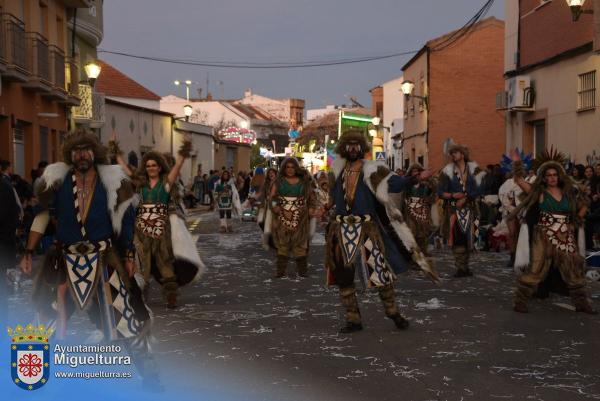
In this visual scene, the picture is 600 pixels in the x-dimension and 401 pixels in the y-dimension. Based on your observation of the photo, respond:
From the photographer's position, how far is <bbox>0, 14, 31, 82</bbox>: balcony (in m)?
20.6

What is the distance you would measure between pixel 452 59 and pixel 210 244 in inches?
836

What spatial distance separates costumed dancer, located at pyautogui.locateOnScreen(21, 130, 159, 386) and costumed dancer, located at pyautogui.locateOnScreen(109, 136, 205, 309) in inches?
140

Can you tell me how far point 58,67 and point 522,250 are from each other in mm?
19559

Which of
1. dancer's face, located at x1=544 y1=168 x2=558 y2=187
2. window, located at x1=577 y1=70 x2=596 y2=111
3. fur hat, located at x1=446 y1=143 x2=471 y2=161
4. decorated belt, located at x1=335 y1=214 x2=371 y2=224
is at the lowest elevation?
decorated belt, located at x1=335 y1=214 x2=371 y2=224

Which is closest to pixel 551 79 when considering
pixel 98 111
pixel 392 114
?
pixel 98 111

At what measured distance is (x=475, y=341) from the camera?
7824 millimetres

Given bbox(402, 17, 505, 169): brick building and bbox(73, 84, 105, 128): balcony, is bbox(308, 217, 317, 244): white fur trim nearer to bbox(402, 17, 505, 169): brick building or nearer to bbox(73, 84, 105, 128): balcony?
bbox(73, 84, 105, 128): balcony

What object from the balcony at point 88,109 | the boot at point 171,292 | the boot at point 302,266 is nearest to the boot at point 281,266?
the boot at point 302,266

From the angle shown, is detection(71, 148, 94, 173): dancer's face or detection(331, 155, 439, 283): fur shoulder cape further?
detection(331, 155, 439, 283): fur shoulder cape

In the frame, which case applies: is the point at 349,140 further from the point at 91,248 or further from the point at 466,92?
the point at 466,92

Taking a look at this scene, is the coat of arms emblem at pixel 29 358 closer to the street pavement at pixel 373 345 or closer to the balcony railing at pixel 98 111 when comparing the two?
the street pavement at pixel 373 345

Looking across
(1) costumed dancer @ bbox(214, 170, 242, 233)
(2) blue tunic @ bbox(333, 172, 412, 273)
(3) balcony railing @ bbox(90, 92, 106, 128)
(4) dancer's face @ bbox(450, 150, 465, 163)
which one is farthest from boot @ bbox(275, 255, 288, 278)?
(3) balcony railing @ bbox(90, 92, 106, 128)

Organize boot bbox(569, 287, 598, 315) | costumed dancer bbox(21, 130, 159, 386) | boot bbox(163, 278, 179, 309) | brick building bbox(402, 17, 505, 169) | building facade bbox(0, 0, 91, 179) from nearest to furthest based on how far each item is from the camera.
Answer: costumed dancer bbox(21, 130, 159, 386) < boot bbox(569, 287, 598, 315) < boot bbox(163, 278, 179, 309) < building facade bbox(0, 0, 91, 179) < brick building bbox(402, 17, 505, 169)

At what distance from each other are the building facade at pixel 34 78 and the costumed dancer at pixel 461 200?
10.8 m
